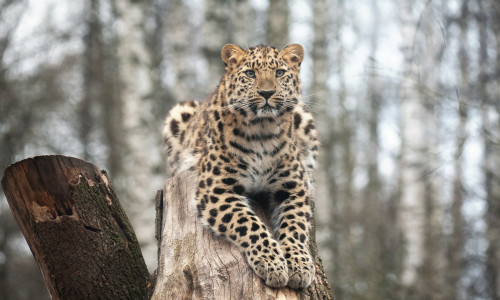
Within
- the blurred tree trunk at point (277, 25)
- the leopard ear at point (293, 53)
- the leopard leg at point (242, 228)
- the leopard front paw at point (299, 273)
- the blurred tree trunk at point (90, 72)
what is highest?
the blurred tree trunk at point (90, 72)

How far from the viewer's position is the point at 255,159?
5.88 meters

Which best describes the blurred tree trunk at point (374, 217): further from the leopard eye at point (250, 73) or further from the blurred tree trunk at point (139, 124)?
the leopard eye at point (250, 73)

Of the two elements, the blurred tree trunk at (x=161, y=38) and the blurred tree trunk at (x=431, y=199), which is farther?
the blurred tree trunk at (x=161, y=38)

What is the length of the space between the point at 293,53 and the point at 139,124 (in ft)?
18.8

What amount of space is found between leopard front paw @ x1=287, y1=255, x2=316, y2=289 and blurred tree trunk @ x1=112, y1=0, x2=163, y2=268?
20.2 ft

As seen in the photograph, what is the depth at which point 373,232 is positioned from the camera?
886 inches

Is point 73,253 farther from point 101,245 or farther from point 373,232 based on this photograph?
point 373,232

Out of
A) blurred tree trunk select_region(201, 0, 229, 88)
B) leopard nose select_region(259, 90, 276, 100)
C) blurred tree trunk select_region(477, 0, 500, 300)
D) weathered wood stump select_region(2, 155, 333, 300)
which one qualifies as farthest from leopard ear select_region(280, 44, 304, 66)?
blurred tree trunk select_region(201, 0, 229, 88)

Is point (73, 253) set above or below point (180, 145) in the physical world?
below

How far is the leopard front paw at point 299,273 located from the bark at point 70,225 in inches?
60.7

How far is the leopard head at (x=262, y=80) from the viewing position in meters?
5.48

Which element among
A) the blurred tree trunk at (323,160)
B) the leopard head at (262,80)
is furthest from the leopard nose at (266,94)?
the blurred tree trunk at (323,160)

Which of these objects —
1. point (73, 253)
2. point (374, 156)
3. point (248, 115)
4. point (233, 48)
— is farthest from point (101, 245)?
point (374, 156)

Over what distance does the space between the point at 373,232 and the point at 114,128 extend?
1109cm
